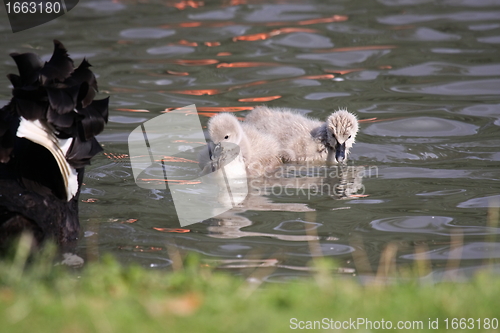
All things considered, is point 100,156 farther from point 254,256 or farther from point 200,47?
point 200,47

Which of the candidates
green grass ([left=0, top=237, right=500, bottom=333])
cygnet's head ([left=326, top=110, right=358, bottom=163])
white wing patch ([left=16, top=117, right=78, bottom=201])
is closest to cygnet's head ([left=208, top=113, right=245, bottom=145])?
cygnet's head ([left=326, top=110, right=358, bottom=163])

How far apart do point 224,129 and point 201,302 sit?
3611mm

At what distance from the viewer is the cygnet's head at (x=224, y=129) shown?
6676mm

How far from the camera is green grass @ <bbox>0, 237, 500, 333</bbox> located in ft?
9.63

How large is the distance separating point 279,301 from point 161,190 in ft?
10.6

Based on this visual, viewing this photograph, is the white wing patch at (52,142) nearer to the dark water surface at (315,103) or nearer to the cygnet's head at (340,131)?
the dark water surface at (315,103)

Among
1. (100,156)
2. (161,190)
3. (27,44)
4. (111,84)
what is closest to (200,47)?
(111,84)

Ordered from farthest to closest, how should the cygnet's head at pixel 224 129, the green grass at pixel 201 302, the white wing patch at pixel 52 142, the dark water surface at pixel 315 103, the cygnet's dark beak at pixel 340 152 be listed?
the cygnet's dark beak at pixel 340 152 < the cygnet's head at pixel 224 129 < the dark water surface at pixel 315 103 < the white wing patch at pixel 52 142 < the green grass at pixel 201 302

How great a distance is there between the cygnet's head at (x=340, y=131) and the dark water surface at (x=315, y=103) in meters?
0.29

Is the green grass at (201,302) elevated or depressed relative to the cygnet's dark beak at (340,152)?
elevated

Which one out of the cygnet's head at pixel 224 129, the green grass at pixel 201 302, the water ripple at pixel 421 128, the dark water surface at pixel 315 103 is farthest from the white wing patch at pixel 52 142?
the water ripple at pixel 421 128

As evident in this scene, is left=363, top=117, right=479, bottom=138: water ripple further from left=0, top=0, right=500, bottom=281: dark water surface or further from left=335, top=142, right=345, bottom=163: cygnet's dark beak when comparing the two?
left=335, top=142, right=345, bottom=163: cygnet's dark beak

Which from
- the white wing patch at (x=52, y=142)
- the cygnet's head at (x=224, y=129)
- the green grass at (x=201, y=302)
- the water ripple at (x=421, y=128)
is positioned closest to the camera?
the green grass at (x=201, y=302)

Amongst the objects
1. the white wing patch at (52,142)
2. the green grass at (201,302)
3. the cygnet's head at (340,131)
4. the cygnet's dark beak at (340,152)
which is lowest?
the cygnet's dark beak at (340,152)
